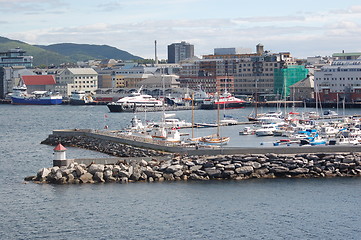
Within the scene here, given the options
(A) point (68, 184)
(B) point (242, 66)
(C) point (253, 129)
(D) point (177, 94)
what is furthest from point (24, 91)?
(A) point (68, 184)

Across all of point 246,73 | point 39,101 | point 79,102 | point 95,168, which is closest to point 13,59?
point 39,101

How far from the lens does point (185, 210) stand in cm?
2580

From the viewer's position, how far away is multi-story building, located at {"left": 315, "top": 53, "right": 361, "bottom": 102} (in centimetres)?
9681

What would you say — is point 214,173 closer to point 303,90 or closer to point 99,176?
point 99,176

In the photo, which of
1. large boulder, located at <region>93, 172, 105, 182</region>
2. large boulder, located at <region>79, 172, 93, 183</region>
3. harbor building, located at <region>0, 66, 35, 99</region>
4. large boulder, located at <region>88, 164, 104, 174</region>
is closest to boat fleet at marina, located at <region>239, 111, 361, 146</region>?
large boulder, located at <region>88, 164, 104, 174</region>

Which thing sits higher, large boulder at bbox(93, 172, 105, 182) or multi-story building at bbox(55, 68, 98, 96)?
multi-story building at bbox(55, 68, 98, 96)

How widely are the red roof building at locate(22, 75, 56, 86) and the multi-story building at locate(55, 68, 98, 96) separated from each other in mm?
1078

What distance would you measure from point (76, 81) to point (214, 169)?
323 feet

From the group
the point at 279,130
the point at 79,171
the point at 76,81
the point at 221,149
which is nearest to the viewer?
the point at 79,171

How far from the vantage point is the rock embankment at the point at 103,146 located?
3596 centimetres

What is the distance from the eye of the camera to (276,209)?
2586 centimetres

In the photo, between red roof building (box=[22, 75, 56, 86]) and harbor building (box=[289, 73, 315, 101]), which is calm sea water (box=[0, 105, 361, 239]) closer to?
harbor building (box=[289, 73, 315, 101])

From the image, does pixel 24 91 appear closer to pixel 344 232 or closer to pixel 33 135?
pixel 33 135

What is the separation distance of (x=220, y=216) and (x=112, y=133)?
775 inches
